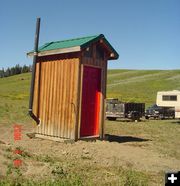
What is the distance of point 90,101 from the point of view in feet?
46.0

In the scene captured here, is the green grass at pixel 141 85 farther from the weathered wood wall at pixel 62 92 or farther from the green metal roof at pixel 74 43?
the weathered wood wall at pixel 62 92

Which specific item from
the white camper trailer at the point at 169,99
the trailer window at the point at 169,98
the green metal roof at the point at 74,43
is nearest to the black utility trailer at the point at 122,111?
the white camper trailer at the point at 169,99

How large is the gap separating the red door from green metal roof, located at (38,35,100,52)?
3.25ft

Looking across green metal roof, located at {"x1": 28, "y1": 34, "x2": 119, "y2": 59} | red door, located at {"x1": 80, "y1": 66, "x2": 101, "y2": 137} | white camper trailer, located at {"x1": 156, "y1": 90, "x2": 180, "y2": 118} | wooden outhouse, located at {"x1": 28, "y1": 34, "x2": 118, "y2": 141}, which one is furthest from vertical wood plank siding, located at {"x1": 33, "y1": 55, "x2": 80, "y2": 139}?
white camper trailer, located at {"x1": 156, "y1": 90, "x2": 180, "y2": 118}

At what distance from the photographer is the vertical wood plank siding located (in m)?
13.3

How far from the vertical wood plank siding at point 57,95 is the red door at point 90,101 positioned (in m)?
0.52

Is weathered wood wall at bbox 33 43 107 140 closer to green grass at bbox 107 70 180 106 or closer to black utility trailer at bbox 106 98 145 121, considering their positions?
black utility trailer at bbox 106 98 145 121

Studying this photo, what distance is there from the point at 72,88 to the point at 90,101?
1.07 metres

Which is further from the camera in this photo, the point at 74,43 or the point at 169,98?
the point at 169,98

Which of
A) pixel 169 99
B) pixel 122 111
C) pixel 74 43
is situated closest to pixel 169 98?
pixel 169 99

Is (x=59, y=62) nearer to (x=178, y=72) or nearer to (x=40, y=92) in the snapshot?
(x=40, y=92)

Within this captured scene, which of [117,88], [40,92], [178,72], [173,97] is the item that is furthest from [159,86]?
[40,92]

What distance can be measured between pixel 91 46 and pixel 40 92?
9.36ft

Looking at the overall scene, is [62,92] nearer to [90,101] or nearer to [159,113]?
[90,101]
